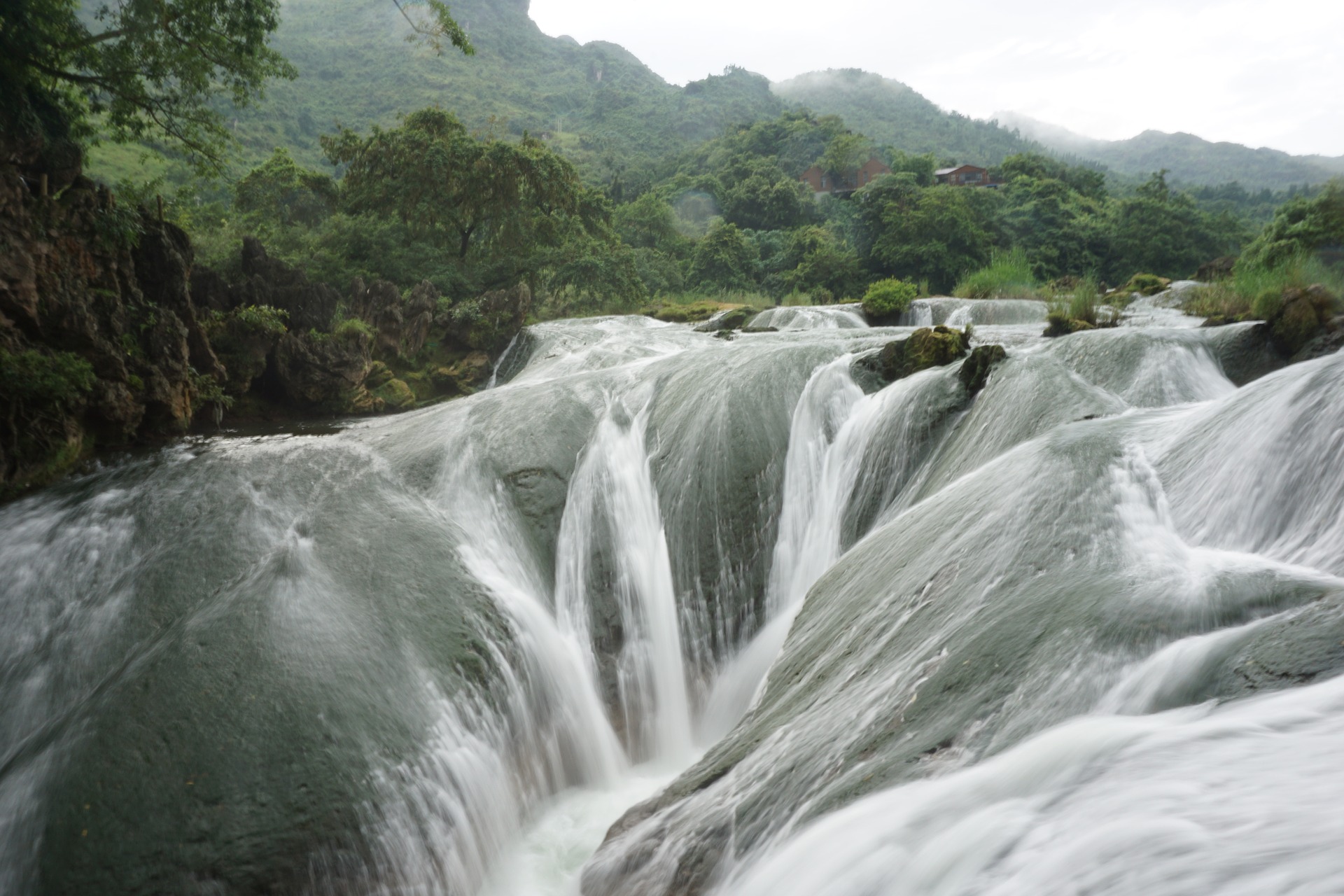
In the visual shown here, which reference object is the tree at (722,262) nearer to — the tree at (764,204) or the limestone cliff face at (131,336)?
the tree at (764,204)

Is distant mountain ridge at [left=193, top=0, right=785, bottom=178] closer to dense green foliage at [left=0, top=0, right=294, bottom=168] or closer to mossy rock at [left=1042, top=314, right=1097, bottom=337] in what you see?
dense green foliage at [left=0, top=0, right=294, bottom=168]

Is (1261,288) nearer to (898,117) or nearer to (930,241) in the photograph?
(930,241)

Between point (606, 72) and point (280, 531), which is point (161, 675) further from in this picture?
point (606, 72)

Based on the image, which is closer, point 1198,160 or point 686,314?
point 686,314

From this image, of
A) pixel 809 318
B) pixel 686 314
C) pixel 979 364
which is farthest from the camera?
pixel 686 314

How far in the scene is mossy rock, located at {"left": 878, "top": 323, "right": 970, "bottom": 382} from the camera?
23.1ft

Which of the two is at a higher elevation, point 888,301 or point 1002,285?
point 888,301

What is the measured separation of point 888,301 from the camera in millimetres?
17844

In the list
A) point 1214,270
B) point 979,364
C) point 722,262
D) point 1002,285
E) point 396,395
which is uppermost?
point 722,262

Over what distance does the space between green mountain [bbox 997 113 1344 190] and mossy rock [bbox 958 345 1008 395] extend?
10509 cm

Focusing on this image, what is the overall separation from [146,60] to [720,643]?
31.2ft

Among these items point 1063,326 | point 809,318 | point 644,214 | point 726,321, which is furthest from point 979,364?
point 644,214

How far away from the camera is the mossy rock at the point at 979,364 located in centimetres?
611

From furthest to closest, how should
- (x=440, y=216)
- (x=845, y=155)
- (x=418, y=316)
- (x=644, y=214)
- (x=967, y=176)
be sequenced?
(x=967, y=176) < (x=845, y=155) < (x=644, y=214) < (x=440, y=216) < (x=418, y=316)
